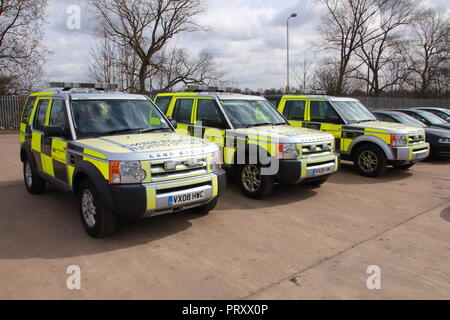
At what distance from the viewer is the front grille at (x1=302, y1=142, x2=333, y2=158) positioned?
20.3 ft

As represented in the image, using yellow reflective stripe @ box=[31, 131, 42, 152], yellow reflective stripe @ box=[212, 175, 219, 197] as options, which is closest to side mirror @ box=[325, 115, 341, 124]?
yellow reflective stripe @ box=[212, 175, 219, 197]

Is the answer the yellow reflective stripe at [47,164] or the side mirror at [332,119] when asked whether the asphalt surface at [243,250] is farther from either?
the side mirror at [332,119]

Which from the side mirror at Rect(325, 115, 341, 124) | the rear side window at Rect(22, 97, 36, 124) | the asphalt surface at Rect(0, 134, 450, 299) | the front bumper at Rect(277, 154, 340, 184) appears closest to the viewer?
the asphalt surface at Rect(0, 134, 450, 299)

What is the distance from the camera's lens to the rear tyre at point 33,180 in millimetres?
6445

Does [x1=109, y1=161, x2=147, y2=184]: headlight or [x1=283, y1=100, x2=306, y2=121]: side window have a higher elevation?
[x1=283, y1=100, x2=306, y2=121]: side window

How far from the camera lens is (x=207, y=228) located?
5027 mm

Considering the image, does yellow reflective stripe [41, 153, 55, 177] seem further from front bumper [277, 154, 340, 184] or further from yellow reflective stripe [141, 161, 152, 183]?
front bumper [277, 154, 340, 184]

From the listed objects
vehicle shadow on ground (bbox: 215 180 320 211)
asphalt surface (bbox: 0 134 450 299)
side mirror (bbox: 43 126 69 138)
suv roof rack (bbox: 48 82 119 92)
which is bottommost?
asphalt surface (bbox: 0 134 450 299)

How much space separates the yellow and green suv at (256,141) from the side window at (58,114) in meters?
2.66

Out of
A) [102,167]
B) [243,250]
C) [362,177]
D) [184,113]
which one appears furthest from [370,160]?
[102,167]

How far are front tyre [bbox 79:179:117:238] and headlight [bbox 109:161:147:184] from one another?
1.14 feet
